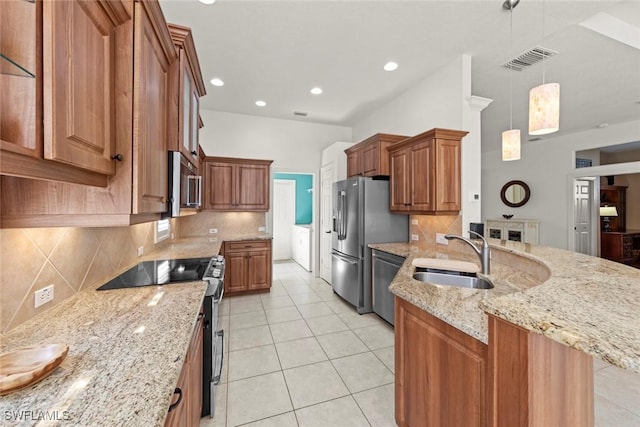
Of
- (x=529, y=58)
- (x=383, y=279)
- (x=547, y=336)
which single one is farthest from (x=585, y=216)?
(x=547, y=336)

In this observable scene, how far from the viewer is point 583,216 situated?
19.2 feet

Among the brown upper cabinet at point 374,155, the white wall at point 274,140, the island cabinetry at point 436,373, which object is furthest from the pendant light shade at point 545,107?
the white wall at point 274,140

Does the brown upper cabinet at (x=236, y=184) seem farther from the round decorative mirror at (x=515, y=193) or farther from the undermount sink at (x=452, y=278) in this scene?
the round decorative mirror at (x=515, y=193)

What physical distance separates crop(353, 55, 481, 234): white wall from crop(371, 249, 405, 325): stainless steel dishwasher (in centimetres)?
96

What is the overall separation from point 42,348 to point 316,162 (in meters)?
4.97

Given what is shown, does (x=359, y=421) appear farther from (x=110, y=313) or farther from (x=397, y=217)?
(x=397, y=217)

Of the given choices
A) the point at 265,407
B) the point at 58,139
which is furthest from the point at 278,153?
the point at 58,139

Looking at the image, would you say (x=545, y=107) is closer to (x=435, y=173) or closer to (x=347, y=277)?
(x=435, y=173)

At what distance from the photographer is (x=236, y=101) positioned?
4.44 metres

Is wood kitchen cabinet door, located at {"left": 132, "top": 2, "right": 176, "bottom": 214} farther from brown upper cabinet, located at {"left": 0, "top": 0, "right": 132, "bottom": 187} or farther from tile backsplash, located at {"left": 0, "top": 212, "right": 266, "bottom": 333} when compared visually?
tile backsplash, located at {"left": 0, "top": 212, "right": 266, "bottom": 333}

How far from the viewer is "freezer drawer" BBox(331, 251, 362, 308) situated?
363 cm

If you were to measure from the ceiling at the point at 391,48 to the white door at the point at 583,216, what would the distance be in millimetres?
1839

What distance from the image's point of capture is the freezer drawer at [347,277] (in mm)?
3633

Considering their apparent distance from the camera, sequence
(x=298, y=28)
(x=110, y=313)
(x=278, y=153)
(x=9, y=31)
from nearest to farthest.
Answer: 1. (x=9, y=31)
2. (x=110, y=313)
3. (x=298, y=28)
4. (x=278, y=153)
